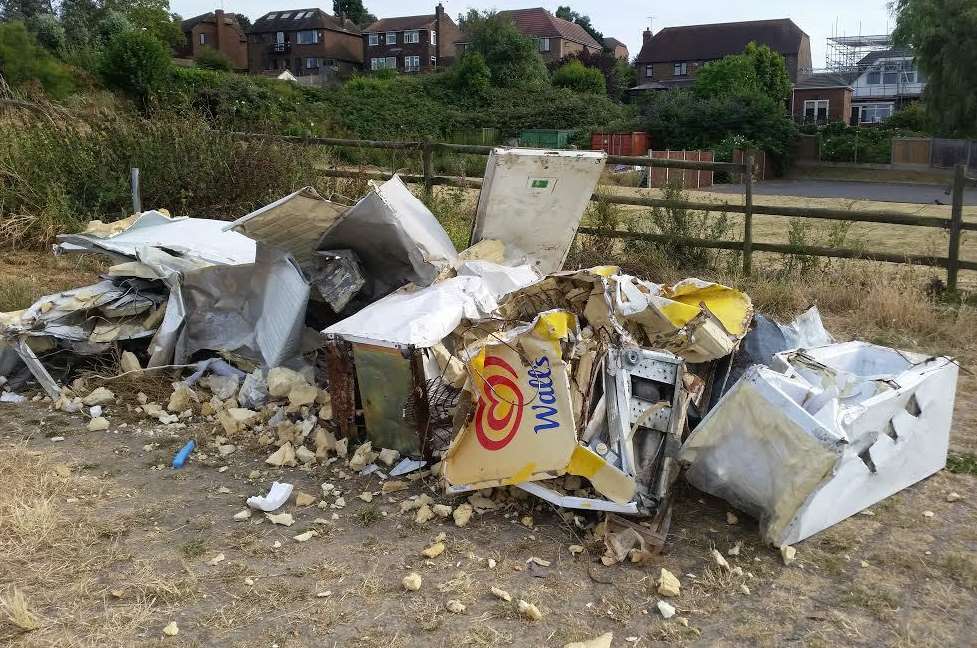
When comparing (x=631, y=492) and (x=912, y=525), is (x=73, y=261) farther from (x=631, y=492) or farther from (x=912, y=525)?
(x=912, y=525)

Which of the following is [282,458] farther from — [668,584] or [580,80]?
[580,80]

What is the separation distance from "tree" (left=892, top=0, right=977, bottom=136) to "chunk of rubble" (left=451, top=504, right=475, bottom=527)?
3711cm

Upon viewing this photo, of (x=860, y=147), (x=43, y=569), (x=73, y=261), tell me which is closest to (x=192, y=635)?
(x=43, y=569)

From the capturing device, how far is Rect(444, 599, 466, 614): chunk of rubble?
3.05 m

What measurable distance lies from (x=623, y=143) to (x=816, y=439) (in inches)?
1507

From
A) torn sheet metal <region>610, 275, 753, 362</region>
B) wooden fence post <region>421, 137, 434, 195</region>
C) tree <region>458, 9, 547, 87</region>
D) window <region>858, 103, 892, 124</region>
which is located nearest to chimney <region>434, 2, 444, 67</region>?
tree <region>458, 9, 547, 87</region>

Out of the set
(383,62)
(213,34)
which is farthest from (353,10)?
(213,34)

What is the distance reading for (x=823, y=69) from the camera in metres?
73.2

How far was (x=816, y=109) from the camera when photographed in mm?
58062

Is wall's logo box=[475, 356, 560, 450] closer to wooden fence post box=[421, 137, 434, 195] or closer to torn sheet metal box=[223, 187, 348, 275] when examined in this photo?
torn sheet metal box=[223, 187, 348, 275]

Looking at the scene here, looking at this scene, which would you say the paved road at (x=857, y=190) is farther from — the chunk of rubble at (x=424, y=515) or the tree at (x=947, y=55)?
the chunk of rubble at (x=424, y=515)

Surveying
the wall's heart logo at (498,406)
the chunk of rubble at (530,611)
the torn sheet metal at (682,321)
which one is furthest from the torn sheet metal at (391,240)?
the chunk of rubble at (530,611)

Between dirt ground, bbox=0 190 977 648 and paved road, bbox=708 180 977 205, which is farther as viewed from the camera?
paved road, bbox=708 180 977 205

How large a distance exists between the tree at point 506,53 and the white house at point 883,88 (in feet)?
82.2
